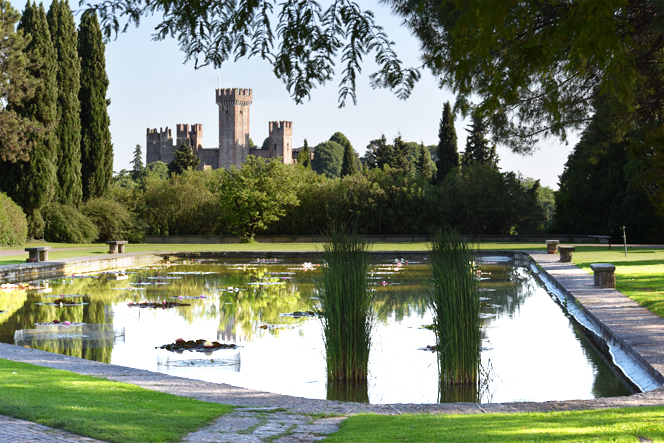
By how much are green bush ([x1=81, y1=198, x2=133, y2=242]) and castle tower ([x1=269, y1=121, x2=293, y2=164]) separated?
2055 inches

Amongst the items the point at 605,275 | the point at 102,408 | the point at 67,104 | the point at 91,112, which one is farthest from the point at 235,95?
the point at 102,408

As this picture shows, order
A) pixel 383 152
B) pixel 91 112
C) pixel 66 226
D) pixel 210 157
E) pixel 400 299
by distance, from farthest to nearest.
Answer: pixel 210 157
pixel 383 152
pixel 91 112
pixel 66 226
pixel 400 299

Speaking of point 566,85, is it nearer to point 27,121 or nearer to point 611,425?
point 611,425

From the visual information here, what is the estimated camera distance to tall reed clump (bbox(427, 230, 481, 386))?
16.5ft

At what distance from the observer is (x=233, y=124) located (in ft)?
244

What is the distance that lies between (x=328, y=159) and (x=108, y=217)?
52056 millimetres

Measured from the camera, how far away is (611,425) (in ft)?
9.85

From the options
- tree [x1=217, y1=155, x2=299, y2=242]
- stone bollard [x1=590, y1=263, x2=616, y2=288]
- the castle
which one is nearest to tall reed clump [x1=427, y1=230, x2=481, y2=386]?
stone bollard [x1=590, y1=263, x2=616, y2=288]

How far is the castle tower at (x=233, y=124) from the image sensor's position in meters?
74.8

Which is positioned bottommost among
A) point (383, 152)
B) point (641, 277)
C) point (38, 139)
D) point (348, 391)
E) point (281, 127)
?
point (348, 391)

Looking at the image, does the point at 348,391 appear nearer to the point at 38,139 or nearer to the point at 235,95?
the point at 38,139

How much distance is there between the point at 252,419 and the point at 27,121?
797 inches

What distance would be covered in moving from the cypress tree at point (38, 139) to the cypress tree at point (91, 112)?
2.15 m

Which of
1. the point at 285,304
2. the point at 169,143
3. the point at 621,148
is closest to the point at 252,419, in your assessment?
the point at 285,304
